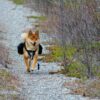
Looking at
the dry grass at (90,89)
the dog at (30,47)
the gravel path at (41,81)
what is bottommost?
the gravel path at (41,81)

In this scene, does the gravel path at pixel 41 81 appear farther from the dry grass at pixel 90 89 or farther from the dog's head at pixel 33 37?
the dog's head at pixel 33 37

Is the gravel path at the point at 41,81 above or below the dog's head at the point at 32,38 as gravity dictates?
below

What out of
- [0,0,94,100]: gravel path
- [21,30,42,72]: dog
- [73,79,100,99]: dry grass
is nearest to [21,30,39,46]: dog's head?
[21,30,42,72]: dog

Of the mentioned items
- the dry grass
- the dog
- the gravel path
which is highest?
the dog

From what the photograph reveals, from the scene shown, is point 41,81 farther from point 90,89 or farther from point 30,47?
point 90,89

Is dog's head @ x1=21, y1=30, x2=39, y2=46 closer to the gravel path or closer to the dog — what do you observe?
the dog

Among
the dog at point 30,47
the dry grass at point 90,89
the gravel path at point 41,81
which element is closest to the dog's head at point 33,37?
the dog at point 30,47

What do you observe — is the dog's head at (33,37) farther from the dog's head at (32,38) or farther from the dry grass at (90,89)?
the dry grass at (90,89)

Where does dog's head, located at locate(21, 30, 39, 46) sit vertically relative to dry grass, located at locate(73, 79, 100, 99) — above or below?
above

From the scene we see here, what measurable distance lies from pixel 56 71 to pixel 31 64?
0.84 m

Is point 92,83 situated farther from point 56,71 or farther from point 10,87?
point 56,71

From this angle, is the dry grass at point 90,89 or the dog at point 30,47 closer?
the dry grass at point 90,89

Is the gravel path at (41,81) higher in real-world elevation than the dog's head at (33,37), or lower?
lower

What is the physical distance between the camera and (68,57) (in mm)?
19031
